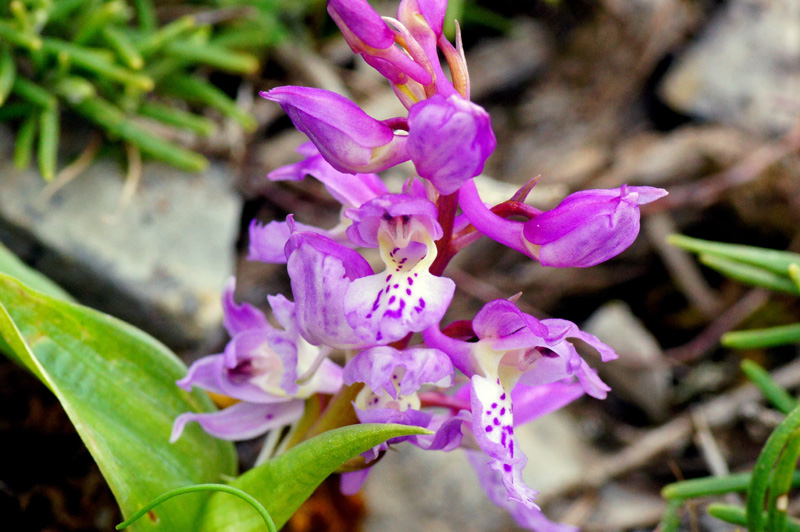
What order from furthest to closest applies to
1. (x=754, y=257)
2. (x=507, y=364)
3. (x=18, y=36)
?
(x=18, y=36) < (x=754, y=257) < (x=507, y=364)

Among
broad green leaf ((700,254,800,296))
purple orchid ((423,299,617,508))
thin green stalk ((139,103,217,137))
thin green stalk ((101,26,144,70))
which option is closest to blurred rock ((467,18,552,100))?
thin green stalk ((139,103,217,137))

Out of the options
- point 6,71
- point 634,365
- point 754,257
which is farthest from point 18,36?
point 634,365

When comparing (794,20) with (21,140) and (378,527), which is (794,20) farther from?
(21,140)

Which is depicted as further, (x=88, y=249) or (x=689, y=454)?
(x=689, y=454)

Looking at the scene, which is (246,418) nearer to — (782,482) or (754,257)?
(782,482)

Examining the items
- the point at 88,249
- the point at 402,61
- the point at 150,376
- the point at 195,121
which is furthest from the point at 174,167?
the point at 402,61

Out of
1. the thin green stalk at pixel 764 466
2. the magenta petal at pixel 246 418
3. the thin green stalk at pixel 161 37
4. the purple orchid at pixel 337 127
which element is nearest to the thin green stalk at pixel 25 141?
the thin green stalk at pixel 161 37

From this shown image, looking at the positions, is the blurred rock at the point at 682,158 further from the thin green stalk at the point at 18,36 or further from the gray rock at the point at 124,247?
the thin green stalk at the point at 18,36
